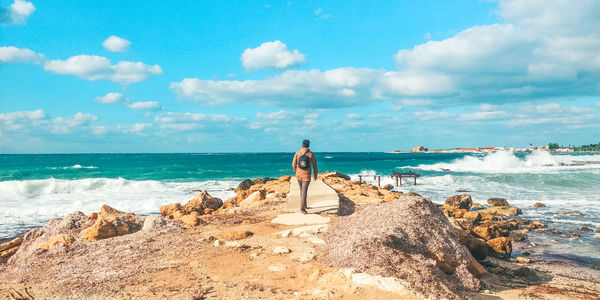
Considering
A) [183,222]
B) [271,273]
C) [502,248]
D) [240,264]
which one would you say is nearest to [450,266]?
[271,273]

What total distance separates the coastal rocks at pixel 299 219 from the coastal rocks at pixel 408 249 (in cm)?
129

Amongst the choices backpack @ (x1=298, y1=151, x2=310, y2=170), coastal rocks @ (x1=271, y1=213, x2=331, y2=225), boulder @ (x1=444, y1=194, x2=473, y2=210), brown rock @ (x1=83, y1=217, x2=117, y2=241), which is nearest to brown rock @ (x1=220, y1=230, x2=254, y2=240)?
coastal rocks @ (x1=271, y1=213, x2=331, y2=225)

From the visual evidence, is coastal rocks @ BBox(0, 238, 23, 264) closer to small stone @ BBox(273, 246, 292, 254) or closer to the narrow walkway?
small stone @ BBox(273, 246, 292, 254)

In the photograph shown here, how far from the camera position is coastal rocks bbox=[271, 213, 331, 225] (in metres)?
8.92

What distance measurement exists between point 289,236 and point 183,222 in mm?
3220

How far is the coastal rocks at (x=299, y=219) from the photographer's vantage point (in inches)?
351

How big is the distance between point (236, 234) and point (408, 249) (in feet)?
12.0

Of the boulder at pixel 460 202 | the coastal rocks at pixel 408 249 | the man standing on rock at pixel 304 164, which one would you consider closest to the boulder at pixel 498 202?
the boulder at pixel 460 202

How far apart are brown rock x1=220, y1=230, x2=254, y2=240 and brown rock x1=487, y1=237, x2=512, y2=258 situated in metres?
5.91

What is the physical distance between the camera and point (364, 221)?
7.29 m

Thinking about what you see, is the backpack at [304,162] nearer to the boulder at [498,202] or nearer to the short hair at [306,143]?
the short hair at [306,143]

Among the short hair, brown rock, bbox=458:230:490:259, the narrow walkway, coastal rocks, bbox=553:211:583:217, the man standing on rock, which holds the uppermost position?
the short hair

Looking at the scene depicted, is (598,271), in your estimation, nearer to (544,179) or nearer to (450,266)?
(450,266)

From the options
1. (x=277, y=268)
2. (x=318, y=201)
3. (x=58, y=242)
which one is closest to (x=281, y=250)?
(x=277, y=268)
